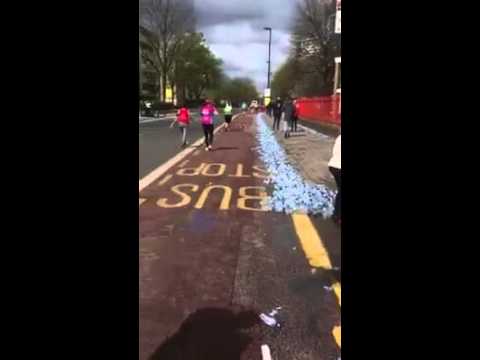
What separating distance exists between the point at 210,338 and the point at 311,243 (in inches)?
112

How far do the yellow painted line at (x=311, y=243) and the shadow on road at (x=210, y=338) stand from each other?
143 cm

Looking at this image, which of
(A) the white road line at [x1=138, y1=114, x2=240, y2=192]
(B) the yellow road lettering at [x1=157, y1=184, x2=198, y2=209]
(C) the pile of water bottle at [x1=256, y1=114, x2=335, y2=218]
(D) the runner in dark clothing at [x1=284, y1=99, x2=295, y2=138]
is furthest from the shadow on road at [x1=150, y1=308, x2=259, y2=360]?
(D) the runner in dark clothing at [x1=284, y1=99, x2=295, y2=138]

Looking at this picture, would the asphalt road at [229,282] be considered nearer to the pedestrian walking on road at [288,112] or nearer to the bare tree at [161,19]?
the bare tree at [161,19]

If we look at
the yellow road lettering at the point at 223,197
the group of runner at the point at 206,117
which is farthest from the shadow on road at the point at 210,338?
the group of runner at the point at 206,117

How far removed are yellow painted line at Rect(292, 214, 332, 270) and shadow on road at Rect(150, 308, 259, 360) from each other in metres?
1.43

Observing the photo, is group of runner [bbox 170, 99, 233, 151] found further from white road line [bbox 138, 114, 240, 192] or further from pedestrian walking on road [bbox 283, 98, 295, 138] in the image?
pedestrian walking on road [bbox 283, 98, 295, 138]

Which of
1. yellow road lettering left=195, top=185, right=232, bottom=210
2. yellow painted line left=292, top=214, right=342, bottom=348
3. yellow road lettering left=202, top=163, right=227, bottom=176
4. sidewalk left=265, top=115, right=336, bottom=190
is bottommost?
yellow road lettering left=195, top=185, right=232, bottom=210

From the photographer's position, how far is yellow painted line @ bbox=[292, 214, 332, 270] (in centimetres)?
527

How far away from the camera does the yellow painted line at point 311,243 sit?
5.27 m

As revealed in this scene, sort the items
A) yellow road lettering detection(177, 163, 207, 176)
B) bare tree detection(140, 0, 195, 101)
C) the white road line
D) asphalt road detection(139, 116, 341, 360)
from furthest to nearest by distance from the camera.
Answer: yellow road lettering detection(177, 163, 207, 176) → the white road line → asphalt road detection(139, 116, 341, 360) → bare tree detection(140, 0, 195, 101)
